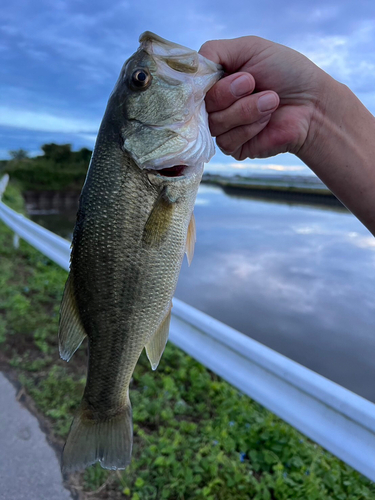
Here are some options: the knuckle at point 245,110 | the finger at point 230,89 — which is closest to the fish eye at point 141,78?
the finger at point 230,89

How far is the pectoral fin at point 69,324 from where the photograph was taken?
63.5 inches

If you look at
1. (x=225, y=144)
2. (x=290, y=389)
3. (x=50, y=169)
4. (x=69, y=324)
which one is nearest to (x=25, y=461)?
(x=69, y=324)

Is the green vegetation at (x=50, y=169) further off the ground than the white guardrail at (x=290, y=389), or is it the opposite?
the white guardrail at (x=290, y=389)

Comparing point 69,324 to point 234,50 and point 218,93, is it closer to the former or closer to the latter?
point 218,93

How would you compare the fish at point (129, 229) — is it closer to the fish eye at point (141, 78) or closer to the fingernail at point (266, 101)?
the fish eye at point (141, 78)

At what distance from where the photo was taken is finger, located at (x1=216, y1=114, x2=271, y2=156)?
188cm

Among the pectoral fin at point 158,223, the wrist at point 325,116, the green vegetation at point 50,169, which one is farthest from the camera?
the green vegetation at point 50,169

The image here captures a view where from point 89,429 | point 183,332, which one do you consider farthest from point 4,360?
point 89,429

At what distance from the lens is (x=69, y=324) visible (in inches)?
64.5

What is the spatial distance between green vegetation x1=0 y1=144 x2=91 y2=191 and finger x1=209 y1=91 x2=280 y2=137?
2184cm

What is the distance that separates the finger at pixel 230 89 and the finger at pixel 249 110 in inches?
1.1

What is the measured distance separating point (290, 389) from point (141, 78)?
1650 mm

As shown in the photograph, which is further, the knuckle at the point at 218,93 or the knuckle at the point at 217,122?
the knuckle at the point at 217,122

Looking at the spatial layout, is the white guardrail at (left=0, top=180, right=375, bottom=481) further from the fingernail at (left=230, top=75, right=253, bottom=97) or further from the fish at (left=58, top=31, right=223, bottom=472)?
the fingernail at (left=230, top=75, right=253, bottom=97)
